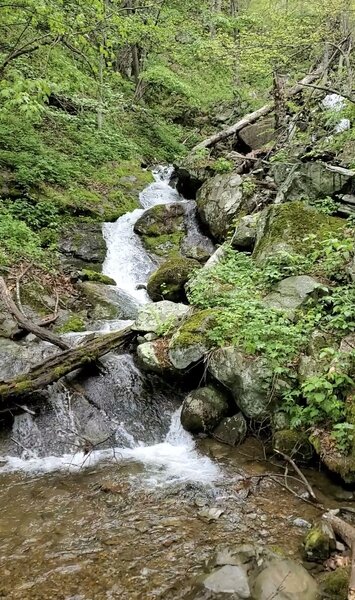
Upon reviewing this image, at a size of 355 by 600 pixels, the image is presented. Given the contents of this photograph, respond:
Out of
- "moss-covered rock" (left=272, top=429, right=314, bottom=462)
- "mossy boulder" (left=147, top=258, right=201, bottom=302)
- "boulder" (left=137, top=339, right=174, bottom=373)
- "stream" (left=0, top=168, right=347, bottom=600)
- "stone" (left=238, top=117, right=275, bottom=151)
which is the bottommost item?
"stream" (left=0, top=168, right=347, bottom=600)

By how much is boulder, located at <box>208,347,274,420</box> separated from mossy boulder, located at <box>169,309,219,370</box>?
0.30 meters

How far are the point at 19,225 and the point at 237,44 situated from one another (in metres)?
12.9

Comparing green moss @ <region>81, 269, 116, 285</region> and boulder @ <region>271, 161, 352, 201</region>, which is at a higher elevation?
boulder @ <region>271, 161, 352, 201</region>

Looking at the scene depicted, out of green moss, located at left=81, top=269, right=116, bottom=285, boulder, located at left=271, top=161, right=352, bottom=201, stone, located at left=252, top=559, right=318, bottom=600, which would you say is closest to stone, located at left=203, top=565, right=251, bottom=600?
stone, located at left=252, top=559, right=318, bottom=600

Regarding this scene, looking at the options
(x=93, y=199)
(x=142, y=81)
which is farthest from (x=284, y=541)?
(x=142, y=81)

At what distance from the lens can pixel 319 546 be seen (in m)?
3.76

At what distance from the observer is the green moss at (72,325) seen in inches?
335

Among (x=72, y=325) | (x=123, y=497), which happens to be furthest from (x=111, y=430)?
Answer: (x=72, y=325)

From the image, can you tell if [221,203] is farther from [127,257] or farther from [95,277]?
[95,277]

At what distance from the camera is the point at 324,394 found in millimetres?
5180

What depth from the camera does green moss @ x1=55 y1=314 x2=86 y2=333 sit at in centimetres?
852

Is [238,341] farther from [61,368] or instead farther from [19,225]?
[19,225]

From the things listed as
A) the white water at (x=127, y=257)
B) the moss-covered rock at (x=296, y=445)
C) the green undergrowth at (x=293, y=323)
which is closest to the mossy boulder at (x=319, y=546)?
the green undergrowth at (x=293, y=323)

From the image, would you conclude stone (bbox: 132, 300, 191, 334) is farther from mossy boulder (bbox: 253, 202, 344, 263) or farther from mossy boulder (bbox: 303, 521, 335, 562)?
mossy boulder (bbox: 303, 521, 335, 562)
